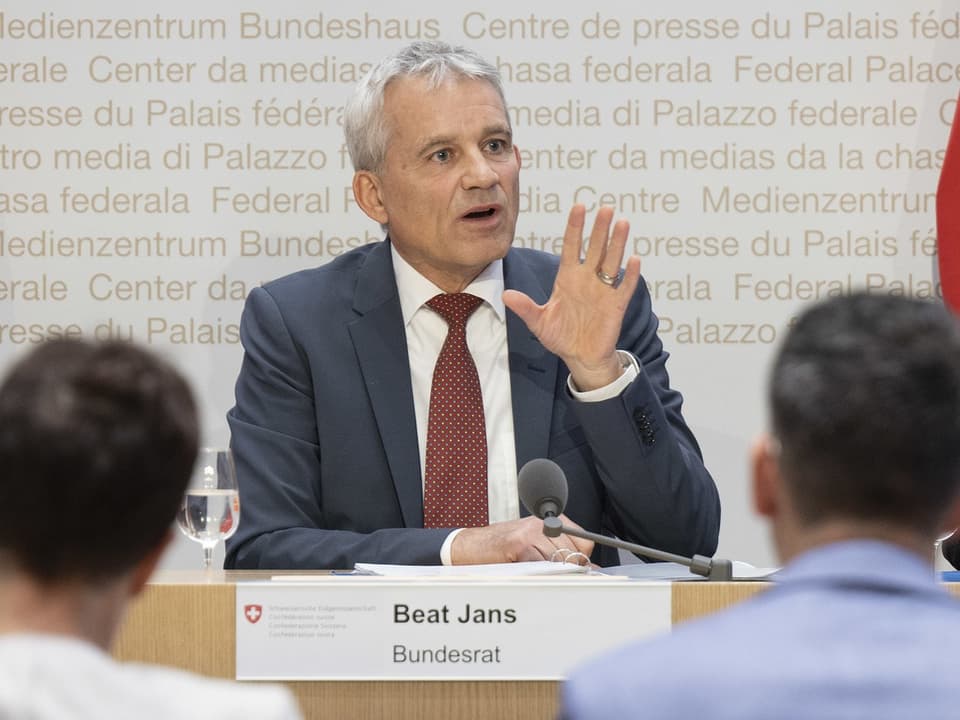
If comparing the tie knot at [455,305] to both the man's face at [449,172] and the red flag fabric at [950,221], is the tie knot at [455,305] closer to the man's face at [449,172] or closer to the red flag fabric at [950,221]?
the man's face at [449,172]

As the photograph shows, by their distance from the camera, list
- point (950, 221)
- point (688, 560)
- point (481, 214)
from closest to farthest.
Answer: point (688, 560), point (481, 214), point (950, 221)

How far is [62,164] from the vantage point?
414 centimetres

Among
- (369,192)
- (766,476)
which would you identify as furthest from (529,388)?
(766,476)

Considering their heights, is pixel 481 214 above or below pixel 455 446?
above

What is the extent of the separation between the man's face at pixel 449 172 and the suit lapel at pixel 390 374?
0.41ft

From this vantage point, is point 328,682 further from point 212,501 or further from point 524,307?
point 524,307

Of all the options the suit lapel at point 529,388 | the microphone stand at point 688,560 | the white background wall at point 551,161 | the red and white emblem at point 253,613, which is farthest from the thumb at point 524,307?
the white background wall at point 551,161

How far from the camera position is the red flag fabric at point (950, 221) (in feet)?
13.0

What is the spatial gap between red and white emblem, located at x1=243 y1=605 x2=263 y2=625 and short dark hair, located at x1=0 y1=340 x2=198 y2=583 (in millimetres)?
Result: 975

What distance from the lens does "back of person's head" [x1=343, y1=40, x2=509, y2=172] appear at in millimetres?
3414

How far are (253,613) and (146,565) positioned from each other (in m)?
0.94

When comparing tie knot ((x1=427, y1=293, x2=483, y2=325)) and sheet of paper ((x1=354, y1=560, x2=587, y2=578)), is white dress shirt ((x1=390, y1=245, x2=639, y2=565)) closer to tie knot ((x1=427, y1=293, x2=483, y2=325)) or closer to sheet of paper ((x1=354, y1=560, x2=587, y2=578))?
tie knot ((x1=427, y1=293, x2=483, y2=325))

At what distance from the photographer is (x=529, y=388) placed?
10.6 ft

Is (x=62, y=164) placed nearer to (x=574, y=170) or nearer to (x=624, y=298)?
(x=574, y=170)
